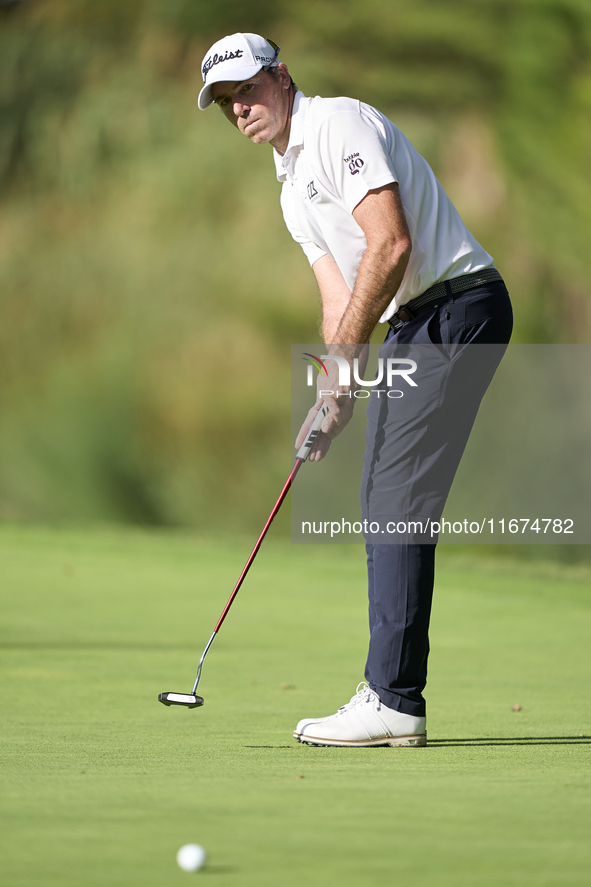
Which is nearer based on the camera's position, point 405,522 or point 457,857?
point 457,857

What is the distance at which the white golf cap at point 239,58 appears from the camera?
2359mm

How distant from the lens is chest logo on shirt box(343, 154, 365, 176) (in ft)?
7.26

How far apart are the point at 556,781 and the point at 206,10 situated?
8.68 meters

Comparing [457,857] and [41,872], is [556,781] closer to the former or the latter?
[457,857]

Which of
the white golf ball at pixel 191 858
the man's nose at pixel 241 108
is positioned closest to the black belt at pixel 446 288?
the man's nose at pixel 241 108

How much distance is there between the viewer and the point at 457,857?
1.36 metres

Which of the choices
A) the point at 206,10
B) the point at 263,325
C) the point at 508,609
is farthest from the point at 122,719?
the point at 206,10

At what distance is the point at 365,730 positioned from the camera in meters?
2.25

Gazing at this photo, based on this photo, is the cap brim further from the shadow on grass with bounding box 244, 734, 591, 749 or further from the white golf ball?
the white golf ball

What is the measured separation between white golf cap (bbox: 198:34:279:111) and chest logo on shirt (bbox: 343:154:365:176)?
0.97 feet

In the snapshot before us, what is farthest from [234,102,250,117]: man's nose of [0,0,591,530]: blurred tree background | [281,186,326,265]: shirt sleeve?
[0,0,591,530]: blurred tree background

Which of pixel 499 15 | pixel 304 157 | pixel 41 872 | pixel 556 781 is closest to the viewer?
pixel 41 872

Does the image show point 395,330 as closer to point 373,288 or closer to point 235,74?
point 373,288

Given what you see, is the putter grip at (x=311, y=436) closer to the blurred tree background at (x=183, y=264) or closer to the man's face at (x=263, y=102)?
the man's face at (x=263, y=102)
